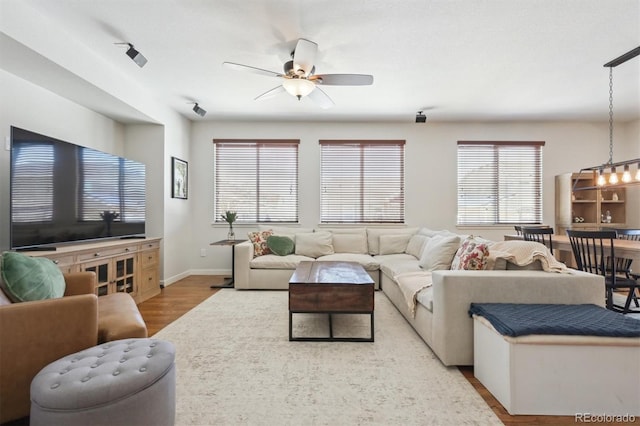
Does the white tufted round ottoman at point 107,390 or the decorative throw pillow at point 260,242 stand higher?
the decorative throw pillow at point 260,242

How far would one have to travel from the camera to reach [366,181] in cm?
514

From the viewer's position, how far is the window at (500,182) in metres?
5.11

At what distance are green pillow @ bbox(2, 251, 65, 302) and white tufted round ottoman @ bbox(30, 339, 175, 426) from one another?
1.82ft

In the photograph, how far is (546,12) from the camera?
7.48 feet

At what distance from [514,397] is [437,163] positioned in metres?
4.15

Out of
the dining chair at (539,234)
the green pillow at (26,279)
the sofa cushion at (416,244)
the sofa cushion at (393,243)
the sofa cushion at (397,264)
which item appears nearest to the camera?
the green pillow at (26,279)

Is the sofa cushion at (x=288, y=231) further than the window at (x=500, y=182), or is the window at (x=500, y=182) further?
the window at (x=500, y=182)

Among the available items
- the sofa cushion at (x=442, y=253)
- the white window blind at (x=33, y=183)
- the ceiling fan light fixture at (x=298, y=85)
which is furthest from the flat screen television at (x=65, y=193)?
the sofa cushion at (x=442, y=253)

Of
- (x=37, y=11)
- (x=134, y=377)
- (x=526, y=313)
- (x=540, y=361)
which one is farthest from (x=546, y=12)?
(x=37, y=11)

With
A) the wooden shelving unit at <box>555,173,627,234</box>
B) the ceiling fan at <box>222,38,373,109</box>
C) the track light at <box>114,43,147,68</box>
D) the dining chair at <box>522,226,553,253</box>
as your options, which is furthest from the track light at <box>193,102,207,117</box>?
the wooden shelving unit at <box>555,173,627,234</box>

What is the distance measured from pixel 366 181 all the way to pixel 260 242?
2140 millimetres

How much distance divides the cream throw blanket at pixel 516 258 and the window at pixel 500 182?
9.30 feet

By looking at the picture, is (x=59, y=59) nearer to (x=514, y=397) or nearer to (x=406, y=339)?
(x=406, y=339)

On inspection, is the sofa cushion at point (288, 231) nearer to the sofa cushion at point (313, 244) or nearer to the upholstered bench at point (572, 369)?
the sofa cushion at point (313, 244)
